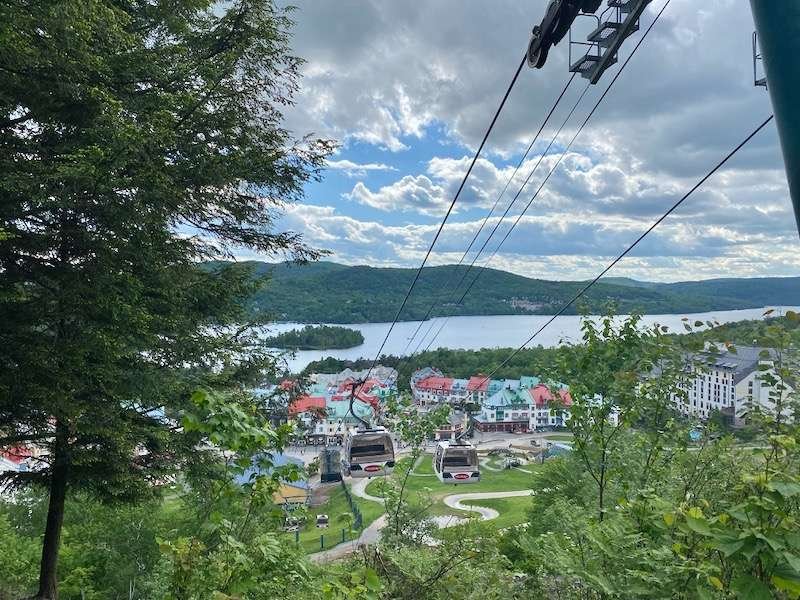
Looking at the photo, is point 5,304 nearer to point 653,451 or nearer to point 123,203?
point 123,203

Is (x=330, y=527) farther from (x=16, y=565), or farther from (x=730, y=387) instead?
(x=730, y=387)

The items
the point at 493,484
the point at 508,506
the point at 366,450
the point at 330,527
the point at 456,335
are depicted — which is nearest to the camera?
the point at 366,450

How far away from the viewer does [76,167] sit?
12.9ft

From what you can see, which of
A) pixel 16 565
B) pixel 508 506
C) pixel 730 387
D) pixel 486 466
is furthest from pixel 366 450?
pixel 486 466

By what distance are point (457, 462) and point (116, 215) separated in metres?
11.0

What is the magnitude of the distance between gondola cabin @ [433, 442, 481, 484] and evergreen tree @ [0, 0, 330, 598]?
27.3ft

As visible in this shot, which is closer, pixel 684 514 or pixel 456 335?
pixel 684 514

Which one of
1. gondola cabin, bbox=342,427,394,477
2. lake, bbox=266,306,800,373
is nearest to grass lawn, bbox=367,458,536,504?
lake, bbox=266,306,800,373

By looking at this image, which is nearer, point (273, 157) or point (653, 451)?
point (653, 451)

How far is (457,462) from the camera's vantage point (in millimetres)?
13320

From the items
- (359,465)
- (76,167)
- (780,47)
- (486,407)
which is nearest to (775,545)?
(780,47)

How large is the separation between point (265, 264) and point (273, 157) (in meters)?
1.62

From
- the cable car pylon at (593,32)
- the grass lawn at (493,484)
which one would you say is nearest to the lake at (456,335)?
the grass lawn at (493,484)

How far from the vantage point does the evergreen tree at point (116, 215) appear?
424cm
